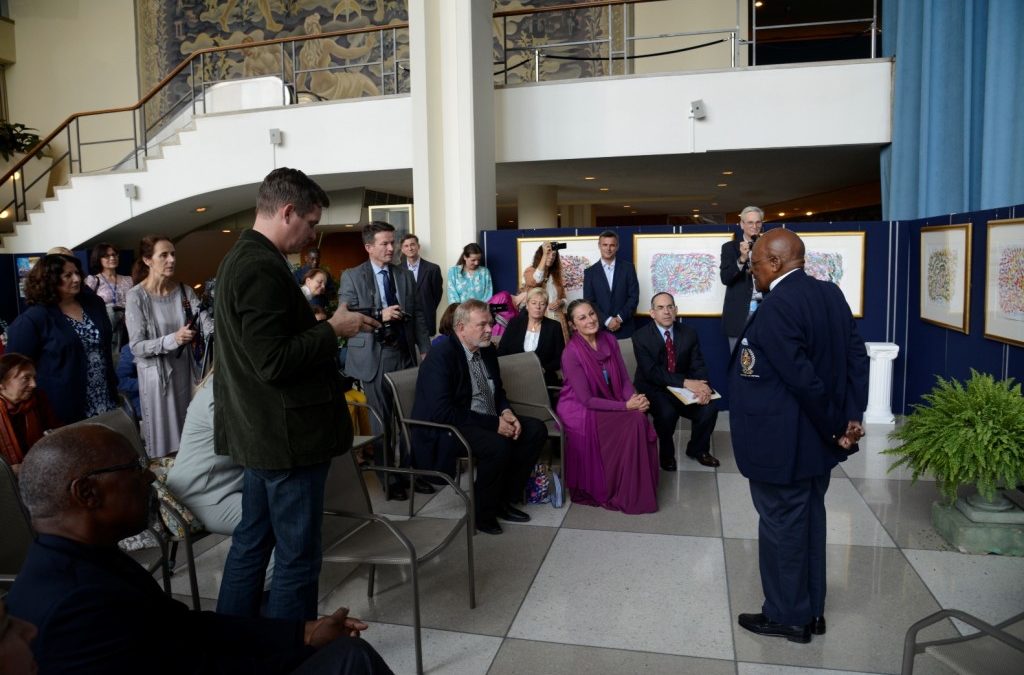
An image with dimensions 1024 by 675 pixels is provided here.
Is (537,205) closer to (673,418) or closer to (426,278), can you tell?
(426,278)

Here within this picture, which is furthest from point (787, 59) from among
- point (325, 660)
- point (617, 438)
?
point (325, 660)

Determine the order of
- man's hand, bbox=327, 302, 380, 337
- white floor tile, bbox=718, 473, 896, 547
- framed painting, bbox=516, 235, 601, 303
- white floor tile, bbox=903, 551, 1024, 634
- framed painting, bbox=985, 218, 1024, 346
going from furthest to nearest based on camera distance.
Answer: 1. framed painting, bbox=516, 235, 601, 303
2. framed painting, bbox=985, 218, 1024, 346
3. white floor tile, bbox=718, 473, 896, 547
4. white floor tile, bbox=903, 551, 1024, 634
5. man's hand, bbox=327, 302, 380, 337

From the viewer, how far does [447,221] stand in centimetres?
747

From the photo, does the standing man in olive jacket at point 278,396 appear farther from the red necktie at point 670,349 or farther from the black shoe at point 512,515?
the red necktie at point 670,349

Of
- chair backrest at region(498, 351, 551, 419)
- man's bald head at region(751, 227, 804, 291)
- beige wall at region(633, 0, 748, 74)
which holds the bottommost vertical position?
chair backrest at region(498, 351, 551, 419)

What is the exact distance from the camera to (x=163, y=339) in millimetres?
4121

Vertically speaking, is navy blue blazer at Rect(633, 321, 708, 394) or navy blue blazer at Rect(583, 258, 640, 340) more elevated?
navy blue blazer at Rect(583, 258, 640, 340)

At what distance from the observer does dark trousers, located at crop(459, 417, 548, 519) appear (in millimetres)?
3850

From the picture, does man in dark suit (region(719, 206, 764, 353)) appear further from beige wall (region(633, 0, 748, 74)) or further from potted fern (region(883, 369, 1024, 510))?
beige wall (region(633, 0, 748, 74))

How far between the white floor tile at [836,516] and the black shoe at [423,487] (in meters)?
1.74

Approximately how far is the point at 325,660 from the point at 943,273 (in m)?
5.56

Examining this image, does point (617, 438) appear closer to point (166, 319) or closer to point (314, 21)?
point (166, 319)

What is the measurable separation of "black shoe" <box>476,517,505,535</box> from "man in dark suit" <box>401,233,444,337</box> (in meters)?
2.55

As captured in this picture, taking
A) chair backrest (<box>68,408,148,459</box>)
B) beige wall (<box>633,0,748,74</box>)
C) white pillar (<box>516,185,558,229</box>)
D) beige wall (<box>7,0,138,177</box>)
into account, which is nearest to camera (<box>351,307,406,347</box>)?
chair backrest (<box>68,408,148,459</box>)
